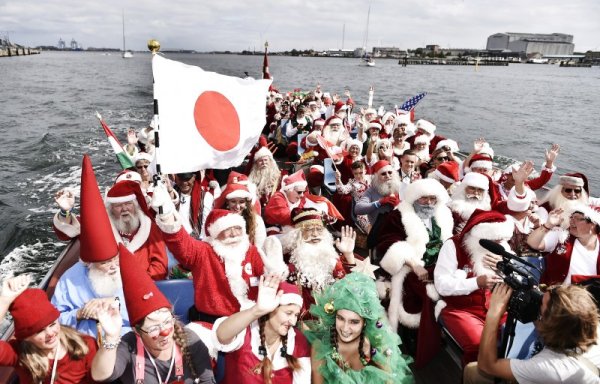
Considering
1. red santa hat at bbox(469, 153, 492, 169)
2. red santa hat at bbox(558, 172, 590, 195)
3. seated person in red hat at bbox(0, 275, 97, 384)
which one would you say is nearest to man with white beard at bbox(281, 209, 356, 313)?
seated person in red hat at bbox(0, 275, 97, 384)

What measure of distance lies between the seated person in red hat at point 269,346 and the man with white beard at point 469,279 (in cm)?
118

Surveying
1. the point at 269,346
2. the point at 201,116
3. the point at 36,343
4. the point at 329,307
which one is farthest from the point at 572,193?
the point at 36,343

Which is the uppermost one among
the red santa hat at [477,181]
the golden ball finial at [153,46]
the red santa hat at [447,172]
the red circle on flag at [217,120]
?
the golden ball finial at [153,46]

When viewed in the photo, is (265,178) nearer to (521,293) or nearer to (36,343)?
(36,343)

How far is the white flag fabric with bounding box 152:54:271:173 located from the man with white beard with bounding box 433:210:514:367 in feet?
6.62

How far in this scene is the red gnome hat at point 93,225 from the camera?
2.45m

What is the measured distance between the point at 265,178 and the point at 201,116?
6.68 ft

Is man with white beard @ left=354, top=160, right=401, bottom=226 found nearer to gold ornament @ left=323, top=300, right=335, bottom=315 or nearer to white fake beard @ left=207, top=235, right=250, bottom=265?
white fake beard @ left=207, top=235, right=250, bottom=265

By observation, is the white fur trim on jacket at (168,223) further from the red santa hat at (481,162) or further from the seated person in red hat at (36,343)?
the red santa hat at (481,162)

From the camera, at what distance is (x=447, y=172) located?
5227mm

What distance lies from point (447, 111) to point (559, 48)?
179 meters

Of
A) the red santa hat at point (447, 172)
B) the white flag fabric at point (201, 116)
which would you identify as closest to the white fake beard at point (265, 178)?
the white flag fabric at point (201, 116)

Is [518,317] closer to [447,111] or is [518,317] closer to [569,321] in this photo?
[569,321]

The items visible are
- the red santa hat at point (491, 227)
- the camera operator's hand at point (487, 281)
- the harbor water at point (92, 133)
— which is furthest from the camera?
the harbor water at point (92, 133)
